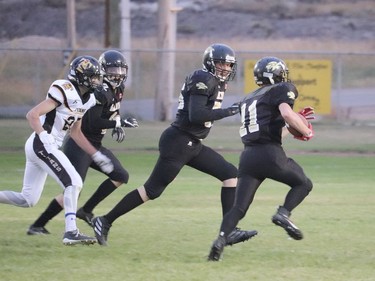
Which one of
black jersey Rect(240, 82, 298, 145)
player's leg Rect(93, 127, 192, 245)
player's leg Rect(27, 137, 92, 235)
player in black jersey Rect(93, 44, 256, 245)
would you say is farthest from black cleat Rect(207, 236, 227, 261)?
player's leg Rect(27, 137, 92, 235)

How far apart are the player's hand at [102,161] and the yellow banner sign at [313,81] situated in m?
15.1

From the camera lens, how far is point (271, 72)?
876cm

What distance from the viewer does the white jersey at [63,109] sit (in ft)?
30.4

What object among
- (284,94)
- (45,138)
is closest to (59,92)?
(45,138)

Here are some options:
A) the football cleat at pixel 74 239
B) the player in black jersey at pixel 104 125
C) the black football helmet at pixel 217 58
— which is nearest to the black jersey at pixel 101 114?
the player in black jersey at pixel 104 125

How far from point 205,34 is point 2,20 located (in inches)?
364

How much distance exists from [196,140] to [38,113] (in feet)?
5.08

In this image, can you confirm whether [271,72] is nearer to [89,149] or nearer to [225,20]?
[89,149]

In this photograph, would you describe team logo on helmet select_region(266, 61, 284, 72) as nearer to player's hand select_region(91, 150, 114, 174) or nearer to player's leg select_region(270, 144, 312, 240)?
player's leg select_region(270, 144, 312, 240)

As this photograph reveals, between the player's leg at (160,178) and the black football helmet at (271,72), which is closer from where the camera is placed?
the black football helmet at (271,72)

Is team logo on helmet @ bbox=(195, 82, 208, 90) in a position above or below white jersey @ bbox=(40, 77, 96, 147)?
above

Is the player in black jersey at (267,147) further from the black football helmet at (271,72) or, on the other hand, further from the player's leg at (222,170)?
the player's leg at (222,170)

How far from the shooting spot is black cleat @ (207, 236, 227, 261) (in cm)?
849

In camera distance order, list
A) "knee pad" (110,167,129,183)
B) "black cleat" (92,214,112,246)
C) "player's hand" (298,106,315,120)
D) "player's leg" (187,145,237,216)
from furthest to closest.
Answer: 1. "knee pad" (110,167,129,183)
2. "player's leg" (187,145,237,216)
3. "black cleat" (92,214,112,246)
4. "player's hand" (298,106,315,120)
